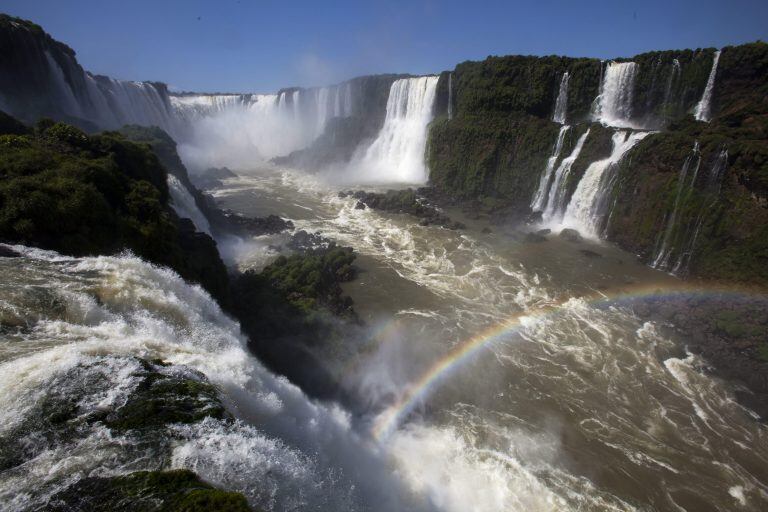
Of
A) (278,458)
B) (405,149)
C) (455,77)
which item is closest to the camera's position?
(278,458)

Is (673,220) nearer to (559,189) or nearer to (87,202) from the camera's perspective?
(559,189)

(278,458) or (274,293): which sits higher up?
(278,458)

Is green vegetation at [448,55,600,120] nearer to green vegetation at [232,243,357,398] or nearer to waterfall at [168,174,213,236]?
green vegetation at [232,243,357,398]

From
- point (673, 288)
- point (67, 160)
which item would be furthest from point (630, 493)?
point (67, 160)

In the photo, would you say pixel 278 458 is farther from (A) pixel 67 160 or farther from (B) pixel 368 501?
(A) pixel 67 160

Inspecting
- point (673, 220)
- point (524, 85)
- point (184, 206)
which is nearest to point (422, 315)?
point (184, 206)

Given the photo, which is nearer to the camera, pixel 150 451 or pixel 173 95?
pixel 150 451
